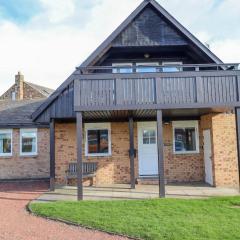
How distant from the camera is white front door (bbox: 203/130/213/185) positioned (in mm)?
13695

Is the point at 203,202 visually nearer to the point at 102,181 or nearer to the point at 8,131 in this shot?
the point at 102,181

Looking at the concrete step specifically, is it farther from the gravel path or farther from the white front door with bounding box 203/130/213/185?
the gravel path

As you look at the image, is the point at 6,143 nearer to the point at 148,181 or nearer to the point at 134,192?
the point at 148,181

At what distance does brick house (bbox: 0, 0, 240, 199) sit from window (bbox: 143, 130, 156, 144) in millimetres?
45

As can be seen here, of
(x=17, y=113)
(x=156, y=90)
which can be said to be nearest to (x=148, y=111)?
(x=156, y=90)

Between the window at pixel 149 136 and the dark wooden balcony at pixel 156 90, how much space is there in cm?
397

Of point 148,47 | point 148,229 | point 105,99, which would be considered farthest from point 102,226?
point 148,47

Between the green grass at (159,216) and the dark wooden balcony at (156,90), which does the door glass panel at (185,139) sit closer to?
the dark wooden balcony at (156,90)

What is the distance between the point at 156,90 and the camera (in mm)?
11211

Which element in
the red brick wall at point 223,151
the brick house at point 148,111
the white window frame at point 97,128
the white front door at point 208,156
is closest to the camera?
the brick house at point 148,111

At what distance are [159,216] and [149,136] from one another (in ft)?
22.5

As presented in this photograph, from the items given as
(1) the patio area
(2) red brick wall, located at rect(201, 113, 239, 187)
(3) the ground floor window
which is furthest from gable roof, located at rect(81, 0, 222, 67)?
(3) the ground floor window

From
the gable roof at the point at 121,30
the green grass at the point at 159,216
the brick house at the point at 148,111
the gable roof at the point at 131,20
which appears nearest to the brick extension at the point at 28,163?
the brick house at the point at 148,111

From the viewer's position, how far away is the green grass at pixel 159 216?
7142mm
